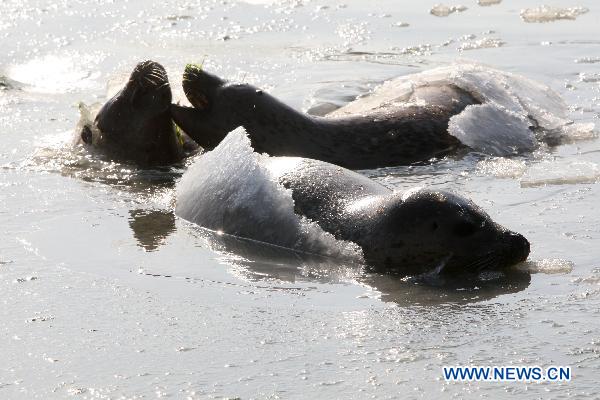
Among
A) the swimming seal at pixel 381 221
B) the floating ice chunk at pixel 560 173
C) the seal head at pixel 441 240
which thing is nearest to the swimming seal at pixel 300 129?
the floating ice chunk at pixel 560 173

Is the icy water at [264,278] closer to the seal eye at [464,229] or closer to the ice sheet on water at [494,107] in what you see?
the ice sheet on water at [494,107]

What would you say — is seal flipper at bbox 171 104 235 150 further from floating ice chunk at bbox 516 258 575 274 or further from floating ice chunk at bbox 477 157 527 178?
floating ice chunk at bbox 516 258 575 274

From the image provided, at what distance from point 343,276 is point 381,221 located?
306 millimetres

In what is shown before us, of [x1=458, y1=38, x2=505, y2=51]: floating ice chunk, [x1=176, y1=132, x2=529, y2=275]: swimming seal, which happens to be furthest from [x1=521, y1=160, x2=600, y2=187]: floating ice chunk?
[x1=458, y1=38, x2=505, y2=51]: floating ice chunk

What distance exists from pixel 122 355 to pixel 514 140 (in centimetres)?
403

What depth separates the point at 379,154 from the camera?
7785mm

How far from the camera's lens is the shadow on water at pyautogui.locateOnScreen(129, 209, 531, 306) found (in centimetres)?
527

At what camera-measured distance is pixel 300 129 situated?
25.5 feet

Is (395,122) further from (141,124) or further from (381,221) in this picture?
(381,221)

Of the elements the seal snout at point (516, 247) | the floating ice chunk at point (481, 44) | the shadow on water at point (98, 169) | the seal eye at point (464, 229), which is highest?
the floating ice chunk at point (481, 44)

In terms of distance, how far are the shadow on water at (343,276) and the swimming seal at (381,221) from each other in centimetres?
7

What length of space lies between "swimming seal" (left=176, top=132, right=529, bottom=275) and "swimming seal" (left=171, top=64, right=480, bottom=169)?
1.38 metres

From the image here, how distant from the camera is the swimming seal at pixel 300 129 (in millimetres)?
7672

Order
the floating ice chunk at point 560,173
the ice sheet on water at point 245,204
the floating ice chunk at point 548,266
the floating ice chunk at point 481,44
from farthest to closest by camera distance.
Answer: the floating ice chunk at point 481,44, the floating ice chunk at point 560,173, the ice sheet on water at point 245,204, the floating ice chunk at point 548,266
